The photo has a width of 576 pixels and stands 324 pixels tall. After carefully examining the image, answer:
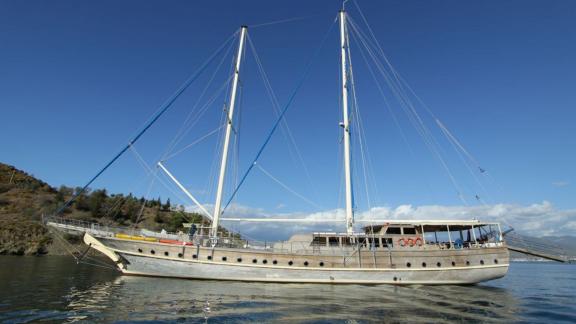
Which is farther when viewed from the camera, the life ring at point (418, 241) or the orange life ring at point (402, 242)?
the life ring at point (418, 241)

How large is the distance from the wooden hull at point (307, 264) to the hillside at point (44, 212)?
21.1 m

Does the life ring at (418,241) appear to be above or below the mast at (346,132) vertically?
below

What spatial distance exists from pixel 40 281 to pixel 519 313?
26200 millimetres

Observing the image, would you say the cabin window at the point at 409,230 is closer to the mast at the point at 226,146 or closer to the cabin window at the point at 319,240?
the cabin window at the point at 319,240

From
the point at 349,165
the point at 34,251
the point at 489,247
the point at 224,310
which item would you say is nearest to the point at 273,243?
the point at 349,165

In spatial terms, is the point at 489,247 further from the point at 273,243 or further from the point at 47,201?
the point at 47,201

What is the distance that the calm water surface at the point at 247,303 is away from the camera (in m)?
12.1

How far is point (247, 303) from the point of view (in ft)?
48.6

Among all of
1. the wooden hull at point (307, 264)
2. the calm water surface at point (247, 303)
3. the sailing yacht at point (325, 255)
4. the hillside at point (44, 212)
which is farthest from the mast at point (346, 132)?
the hillside at point (44, 212)

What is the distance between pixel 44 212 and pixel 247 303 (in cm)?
5558

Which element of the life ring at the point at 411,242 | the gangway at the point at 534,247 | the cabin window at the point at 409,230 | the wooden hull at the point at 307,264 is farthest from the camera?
the cabin window at the point at 409,230

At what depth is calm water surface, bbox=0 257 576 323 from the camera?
1213cm

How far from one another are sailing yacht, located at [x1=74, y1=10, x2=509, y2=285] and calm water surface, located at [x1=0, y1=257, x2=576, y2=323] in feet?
5.92

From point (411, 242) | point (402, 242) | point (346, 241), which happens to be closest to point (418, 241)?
point (411, 242)
